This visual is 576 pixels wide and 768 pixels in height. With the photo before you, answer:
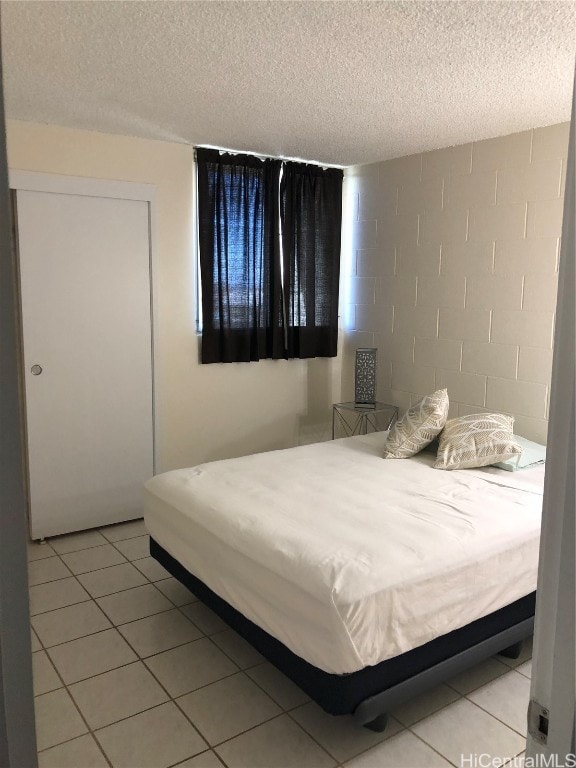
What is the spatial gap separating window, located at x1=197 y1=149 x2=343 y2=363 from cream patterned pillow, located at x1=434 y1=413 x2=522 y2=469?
1665mm

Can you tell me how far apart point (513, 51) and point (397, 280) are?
219cm

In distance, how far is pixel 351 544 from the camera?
2.38 meters

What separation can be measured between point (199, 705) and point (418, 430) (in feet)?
6.09

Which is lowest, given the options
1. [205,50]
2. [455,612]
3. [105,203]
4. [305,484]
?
[455,612]

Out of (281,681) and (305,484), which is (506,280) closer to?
(305,484)

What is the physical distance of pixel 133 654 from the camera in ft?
9.03

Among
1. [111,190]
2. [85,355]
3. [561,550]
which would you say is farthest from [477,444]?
[111,190]

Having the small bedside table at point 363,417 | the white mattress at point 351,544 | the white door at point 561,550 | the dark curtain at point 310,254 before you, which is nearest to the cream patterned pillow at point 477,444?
the white mattress at point 351,544

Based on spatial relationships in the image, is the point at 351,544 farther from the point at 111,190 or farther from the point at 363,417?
the point at 111,190

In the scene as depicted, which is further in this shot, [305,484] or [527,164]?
[527,164]

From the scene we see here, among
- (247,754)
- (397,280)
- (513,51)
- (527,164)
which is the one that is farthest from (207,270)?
(247,754)

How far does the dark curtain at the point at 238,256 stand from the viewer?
4.32m

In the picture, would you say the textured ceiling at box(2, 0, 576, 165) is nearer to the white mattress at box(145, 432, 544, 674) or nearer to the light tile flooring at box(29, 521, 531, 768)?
the white mattress at box(145, 432, 544, 674)

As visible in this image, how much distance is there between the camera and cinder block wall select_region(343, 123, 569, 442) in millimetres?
3682
